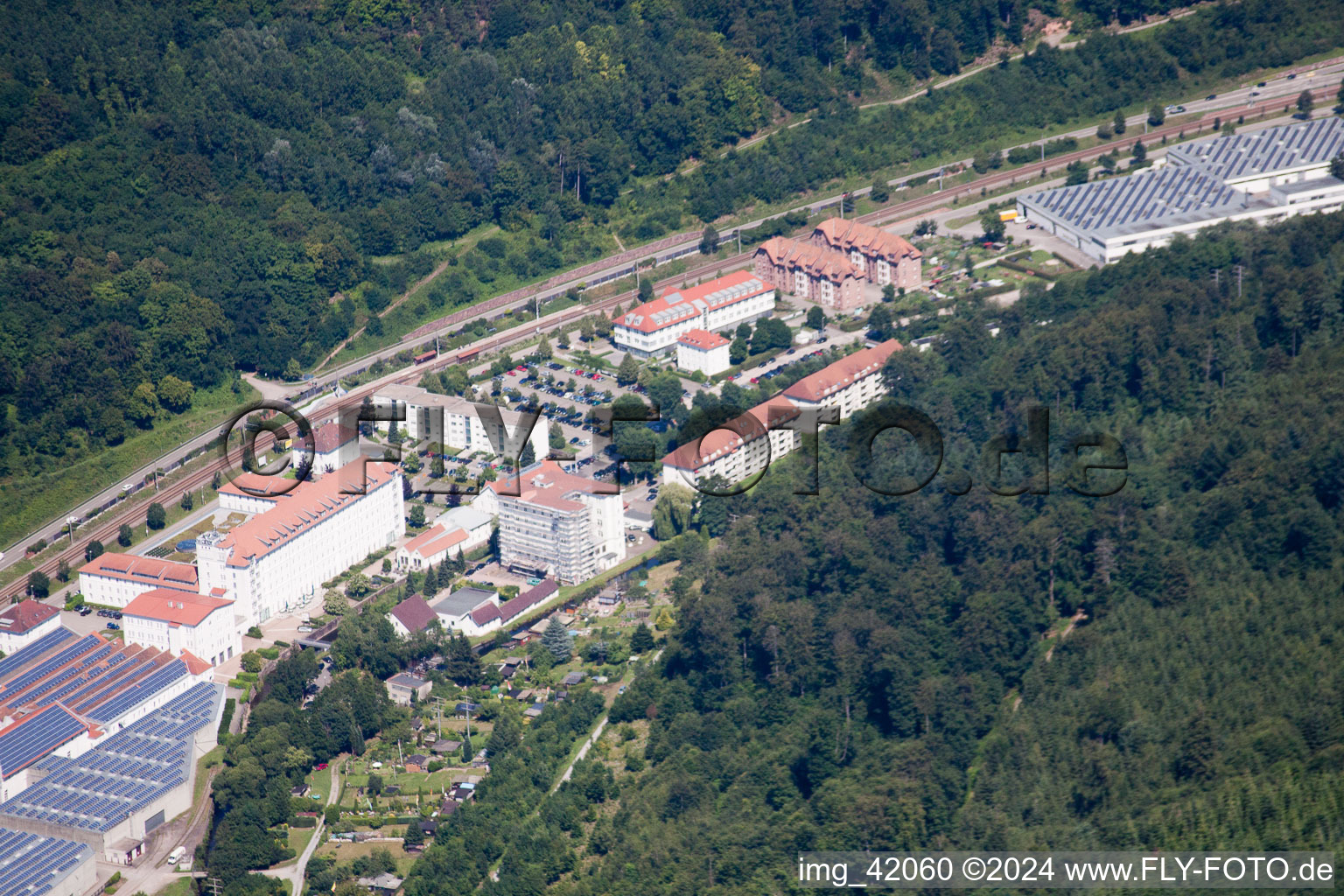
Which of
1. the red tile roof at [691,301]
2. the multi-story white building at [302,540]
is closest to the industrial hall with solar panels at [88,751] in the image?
the multi-story white building at [302,540]

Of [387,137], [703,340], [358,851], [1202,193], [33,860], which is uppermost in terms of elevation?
[387,137]

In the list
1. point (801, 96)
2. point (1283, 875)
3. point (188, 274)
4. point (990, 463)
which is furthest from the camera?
point (801, 96)

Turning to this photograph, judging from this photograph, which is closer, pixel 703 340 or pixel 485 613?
pixel 485 613

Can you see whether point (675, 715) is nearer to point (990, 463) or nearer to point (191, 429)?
point (990, 463)

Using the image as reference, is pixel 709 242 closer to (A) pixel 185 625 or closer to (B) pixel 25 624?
(A) pixel 185 625

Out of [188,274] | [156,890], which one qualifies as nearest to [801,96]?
[188,274]

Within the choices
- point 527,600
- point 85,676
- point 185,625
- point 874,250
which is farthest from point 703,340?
point 85,676
